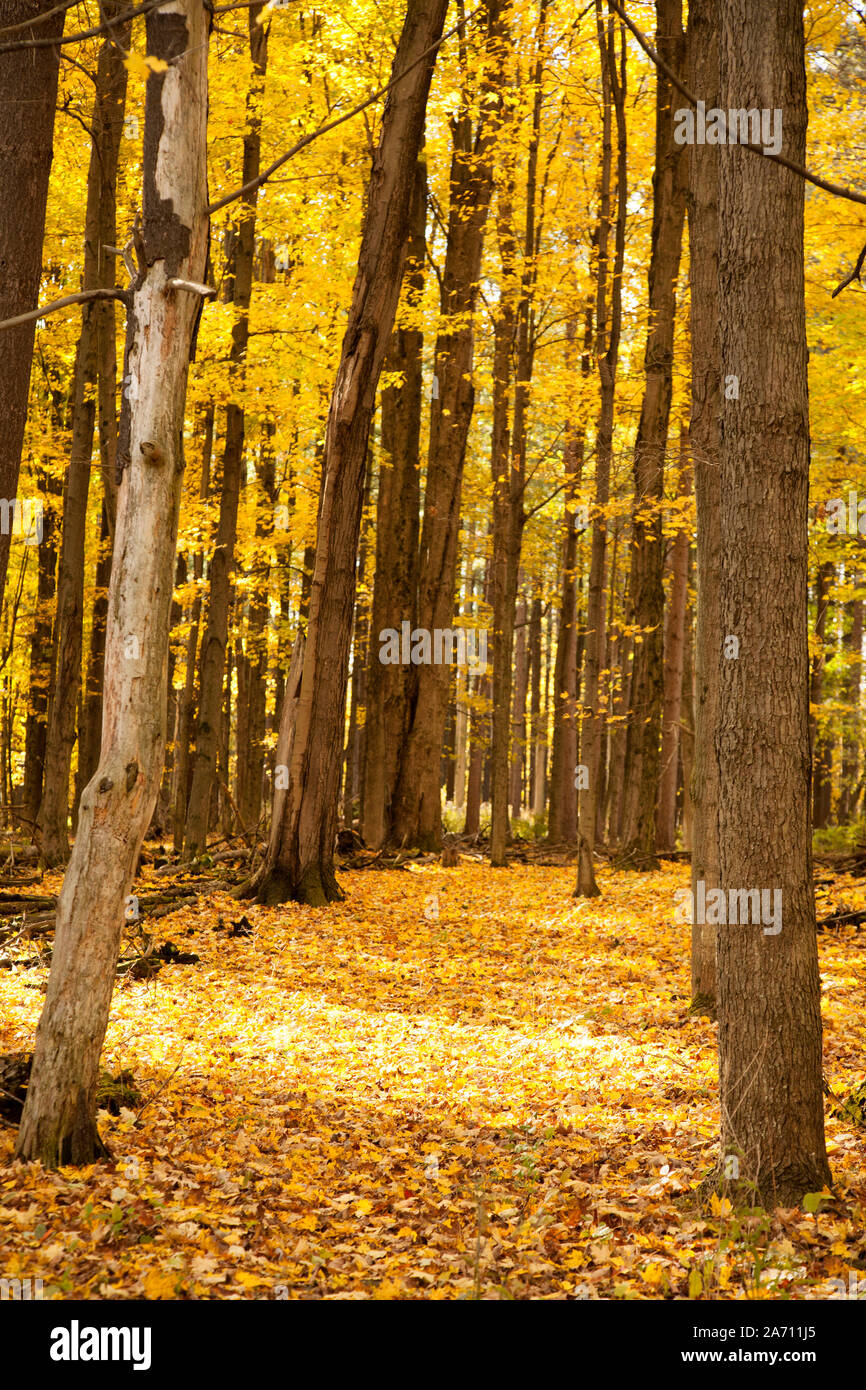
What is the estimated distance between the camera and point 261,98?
44.5 feet

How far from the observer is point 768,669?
14.7 feet

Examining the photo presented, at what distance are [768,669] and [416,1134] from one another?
10.7ft

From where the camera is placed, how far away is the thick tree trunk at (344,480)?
1172 centimetres

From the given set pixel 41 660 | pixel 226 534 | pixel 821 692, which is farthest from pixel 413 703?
pixel 821 692

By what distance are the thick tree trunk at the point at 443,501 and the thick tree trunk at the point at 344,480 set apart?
3.89m

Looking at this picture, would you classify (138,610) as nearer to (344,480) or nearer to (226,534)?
(344,480)

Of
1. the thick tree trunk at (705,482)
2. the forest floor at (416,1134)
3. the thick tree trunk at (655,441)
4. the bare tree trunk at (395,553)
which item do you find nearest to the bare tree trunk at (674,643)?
the thick tree trunk at (655,441)

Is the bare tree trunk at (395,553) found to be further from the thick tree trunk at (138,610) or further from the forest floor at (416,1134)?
the thick tree trunk at (138,610)

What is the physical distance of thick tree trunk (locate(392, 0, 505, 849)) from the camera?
15938mm

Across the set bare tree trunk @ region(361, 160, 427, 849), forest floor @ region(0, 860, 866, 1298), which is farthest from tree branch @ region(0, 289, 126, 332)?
bare tree trunk @ region(361, 160, 427, 849)

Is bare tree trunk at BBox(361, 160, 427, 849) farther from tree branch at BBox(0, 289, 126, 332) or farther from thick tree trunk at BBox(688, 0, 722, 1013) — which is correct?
tree branch at BBox(0, 289, 126, 332)

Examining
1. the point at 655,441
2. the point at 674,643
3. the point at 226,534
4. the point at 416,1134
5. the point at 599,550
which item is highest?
the point at 655,441

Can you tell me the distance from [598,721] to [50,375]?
12.4 meters

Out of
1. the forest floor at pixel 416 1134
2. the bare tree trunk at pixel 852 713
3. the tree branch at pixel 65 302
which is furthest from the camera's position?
the bare tree trunk at pixel 852 713
